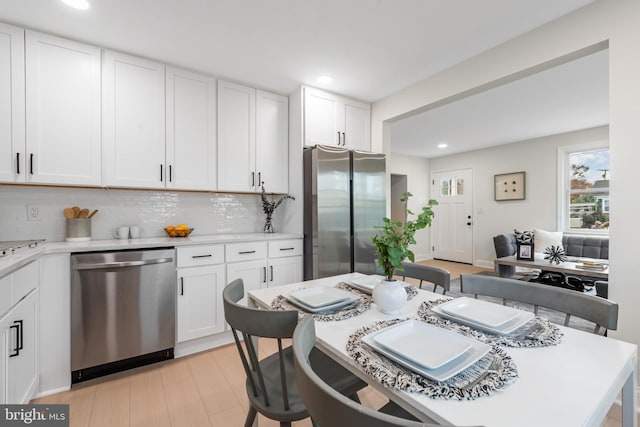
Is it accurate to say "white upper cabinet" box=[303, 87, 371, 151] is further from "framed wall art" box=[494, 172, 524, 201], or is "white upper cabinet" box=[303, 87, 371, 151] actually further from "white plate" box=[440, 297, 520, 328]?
"framed wall art" box=[494, 172, 524, 201]

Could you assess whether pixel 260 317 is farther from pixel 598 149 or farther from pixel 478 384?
pixel 598 149

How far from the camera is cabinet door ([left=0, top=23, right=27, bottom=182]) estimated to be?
78.6 inches

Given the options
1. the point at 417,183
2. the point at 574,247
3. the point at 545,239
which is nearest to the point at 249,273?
the point at 545,239

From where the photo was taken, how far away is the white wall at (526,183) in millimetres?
5062

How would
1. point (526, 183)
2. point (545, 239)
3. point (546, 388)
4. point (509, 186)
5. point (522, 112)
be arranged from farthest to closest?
1. point (509, 186)
2. point (526, 183)
3. point (545, 239)
4. point (522, 112)
5. point (546, 388)

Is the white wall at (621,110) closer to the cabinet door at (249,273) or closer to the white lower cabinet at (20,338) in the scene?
the cabinet door at (249,273)

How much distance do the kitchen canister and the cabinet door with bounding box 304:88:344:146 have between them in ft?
6.91

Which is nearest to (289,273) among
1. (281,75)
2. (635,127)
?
(281,75)

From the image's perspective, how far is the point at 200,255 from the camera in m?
2.45

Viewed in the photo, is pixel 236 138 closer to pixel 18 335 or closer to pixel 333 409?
pixel 18 335

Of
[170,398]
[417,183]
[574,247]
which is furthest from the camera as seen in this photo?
[417,183]

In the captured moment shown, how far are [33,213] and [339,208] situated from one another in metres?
2.61

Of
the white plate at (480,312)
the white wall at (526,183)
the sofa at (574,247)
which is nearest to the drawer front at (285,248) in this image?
the white plate at (480,312)

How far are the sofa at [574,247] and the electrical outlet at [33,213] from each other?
17.8 ft
